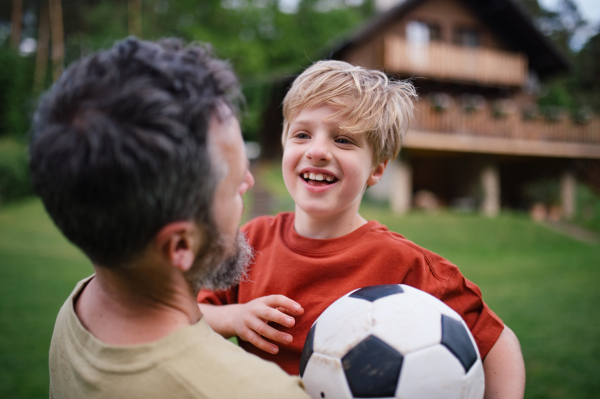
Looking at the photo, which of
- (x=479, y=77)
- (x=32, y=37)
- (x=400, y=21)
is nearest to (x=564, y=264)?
(x=479, y=77)

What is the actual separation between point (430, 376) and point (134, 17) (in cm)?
2604

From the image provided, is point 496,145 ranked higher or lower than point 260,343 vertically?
lower

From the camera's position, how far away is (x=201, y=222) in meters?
1.17

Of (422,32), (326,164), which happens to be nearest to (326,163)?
(326,164)

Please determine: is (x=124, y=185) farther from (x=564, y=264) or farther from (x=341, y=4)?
(x=341, y=4)

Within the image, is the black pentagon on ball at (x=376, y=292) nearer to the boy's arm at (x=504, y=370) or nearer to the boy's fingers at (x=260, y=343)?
the boy's fingers at (x=260, y=343)

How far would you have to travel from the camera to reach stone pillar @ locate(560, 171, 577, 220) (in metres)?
15.4

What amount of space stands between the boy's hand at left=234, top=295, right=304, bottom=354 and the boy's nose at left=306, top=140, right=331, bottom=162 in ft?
1.99

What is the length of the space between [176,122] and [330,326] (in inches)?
33.2

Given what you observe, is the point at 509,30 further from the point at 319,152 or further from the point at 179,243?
the point at 179,243

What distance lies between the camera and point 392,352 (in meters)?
1.28

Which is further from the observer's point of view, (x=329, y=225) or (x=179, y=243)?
(x=329, y=225)

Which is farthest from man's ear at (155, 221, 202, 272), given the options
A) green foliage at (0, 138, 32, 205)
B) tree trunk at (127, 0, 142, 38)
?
tree trunk at (127, 0, 142, 38)

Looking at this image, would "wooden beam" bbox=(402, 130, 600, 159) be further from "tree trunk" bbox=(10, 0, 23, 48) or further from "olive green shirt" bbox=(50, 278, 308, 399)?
"tree trunk" bbox=(10, 0, 23, 48)
